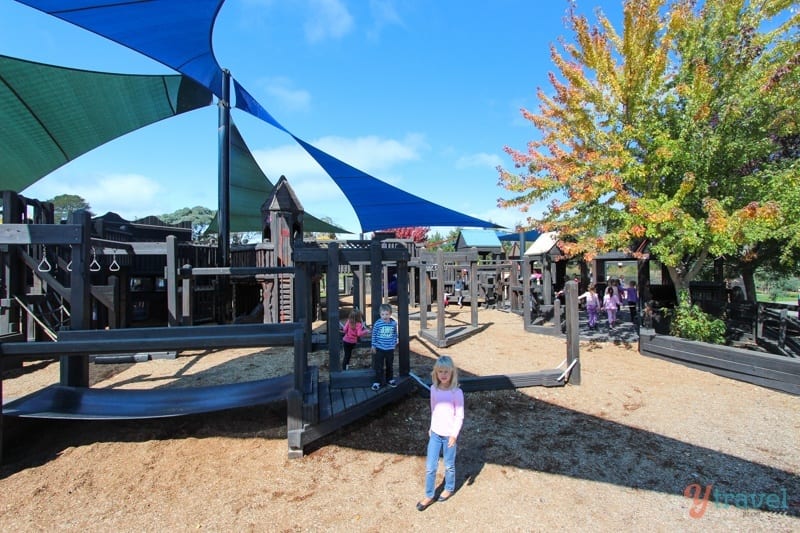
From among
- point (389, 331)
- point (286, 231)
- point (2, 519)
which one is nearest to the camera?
point (2, 519)

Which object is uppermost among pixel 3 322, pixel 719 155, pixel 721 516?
pixel 719 155

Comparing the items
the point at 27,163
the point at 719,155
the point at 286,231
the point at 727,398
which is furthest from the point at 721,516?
the point at 27,163

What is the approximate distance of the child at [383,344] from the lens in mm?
4891

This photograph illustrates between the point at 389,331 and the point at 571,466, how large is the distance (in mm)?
2395

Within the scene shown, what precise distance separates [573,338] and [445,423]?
12.4ft

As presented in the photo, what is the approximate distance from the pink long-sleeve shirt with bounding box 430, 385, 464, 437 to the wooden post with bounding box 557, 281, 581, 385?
11.5 ft

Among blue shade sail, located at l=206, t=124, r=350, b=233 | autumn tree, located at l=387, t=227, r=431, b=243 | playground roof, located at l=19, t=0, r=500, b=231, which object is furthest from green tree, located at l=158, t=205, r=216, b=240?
playground roof, located at l=19, t=0, r=500, b=231

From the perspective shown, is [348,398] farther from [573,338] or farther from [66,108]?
[66,108]

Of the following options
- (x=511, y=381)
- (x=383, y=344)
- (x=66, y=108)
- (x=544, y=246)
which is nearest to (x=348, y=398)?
(x=383, y=344)

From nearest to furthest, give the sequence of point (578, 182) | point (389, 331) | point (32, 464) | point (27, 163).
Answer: point (32, 464) < point (389, 331) < point (578, 182) < point (27, 163)

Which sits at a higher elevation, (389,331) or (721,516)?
(389,331)

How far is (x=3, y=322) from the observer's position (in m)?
6.93

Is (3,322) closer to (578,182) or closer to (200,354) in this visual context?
(200,354)

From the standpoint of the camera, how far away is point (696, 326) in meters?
7.73
